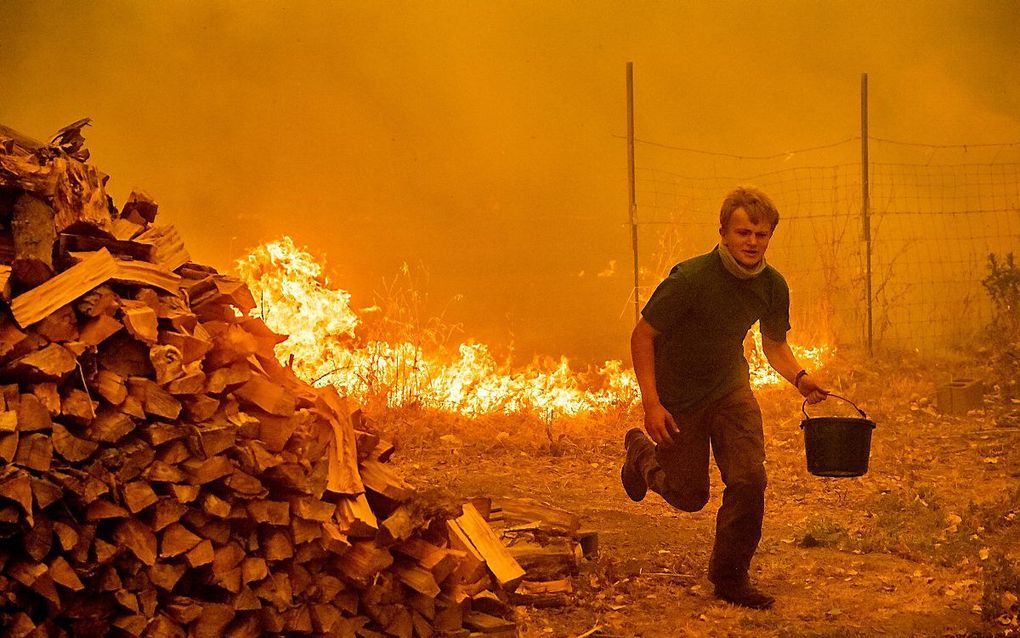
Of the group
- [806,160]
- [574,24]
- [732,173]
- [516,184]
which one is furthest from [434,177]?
[806,160]

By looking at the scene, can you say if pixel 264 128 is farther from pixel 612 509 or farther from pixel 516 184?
pixel 612 509

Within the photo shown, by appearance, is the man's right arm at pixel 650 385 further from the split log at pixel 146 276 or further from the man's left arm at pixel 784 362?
the split log at pixel 146 276

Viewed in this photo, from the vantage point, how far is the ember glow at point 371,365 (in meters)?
7.78

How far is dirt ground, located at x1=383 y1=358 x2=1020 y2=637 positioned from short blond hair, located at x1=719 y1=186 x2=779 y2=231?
1.70m

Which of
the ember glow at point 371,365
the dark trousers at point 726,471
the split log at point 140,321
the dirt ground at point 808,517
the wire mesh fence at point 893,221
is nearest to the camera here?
the split log at point 140,321

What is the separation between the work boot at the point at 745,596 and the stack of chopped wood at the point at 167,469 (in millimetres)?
1115

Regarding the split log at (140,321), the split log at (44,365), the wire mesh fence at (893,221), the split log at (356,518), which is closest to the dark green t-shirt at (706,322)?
the split log at (356,518)

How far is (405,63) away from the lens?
42.3ft

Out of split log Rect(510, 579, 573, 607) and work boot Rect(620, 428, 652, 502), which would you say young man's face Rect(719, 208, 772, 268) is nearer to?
work boot Rect(620, 428, 652, 502)

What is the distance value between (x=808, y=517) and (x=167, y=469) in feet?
12.8

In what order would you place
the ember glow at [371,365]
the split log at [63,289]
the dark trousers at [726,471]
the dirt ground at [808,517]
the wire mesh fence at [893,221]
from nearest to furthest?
the split log at [63,289] → the dirt ground at [808,517] → the dark trousers at [726,471] → the ember glow at [371,365] → the wire mesh fence at [893,221]

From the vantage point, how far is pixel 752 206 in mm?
4156

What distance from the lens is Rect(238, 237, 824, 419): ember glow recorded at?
7777 millimetres

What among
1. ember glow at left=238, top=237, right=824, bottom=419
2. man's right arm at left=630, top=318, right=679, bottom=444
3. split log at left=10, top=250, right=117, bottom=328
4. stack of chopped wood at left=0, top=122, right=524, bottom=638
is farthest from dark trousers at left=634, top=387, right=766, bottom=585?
ember glow at left=238, top=237, right=824, bottom=419
